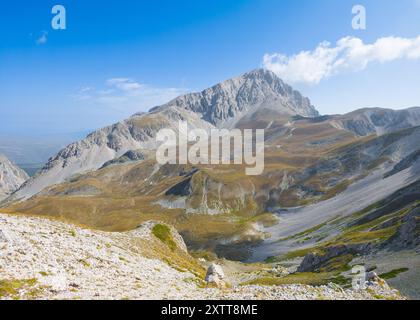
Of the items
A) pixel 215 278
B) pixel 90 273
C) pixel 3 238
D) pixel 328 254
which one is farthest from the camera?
pixel 328 254

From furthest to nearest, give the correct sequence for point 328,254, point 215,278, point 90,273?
point 328,254
point 215,278
point 90,273

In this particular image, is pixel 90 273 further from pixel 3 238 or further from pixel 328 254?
pixel 328 254

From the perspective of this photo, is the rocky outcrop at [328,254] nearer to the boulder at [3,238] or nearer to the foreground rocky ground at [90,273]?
the foreground rocky ground at [90,273]

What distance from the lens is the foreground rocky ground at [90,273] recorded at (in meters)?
28.7

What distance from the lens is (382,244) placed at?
8981 cm

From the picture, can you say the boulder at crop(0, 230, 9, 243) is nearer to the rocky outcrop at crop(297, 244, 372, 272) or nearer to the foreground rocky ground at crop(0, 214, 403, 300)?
the foreground rocky ground at crop(0, 214, 403, 300)

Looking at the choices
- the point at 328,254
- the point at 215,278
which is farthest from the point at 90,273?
the point at 328,254

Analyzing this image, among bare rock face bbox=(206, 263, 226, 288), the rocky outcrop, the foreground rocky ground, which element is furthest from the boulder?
the rocky outcrop

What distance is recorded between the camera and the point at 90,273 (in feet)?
113

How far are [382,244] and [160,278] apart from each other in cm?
7142

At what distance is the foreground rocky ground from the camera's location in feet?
94.0
